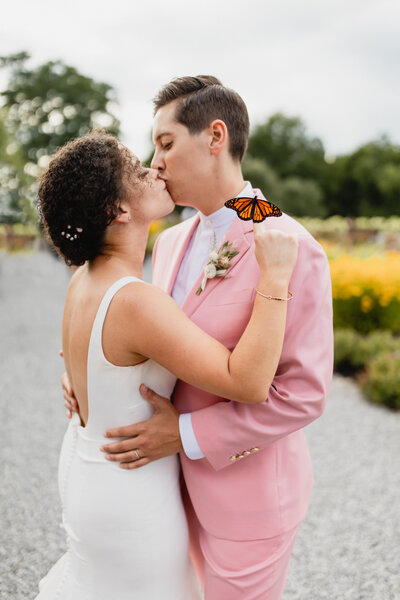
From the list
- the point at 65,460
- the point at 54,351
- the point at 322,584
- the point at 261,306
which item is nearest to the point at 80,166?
the point at 261,306

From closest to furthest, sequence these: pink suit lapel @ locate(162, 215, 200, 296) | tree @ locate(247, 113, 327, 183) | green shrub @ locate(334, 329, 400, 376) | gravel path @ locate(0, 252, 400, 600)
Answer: pink suit lapel @ locate(162, 215, 200, 296)
gravel path @ locate(0, 252, 400, 600)
green shrub @ locate(334, 329, 400, 376)
tree @ locate(247, 113, 327, 183)

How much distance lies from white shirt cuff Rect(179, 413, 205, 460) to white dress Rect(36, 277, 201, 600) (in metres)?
0.14

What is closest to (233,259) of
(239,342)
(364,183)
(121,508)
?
(239,342)

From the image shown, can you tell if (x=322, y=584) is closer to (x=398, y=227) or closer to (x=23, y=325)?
(x=23, y=325)

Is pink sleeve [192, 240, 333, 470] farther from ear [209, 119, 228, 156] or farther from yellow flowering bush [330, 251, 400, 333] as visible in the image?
yellow flowering bush [330, 251, 400, 333]

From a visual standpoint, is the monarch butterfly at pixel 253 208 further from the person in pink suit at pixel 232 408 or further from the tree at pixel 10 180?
the tree at pixel 10 180

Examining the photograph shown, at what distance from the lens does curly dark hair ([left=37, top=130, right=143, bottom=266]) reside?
179cm

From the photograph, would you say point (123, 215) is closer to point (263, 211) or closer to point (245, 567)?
point (263, 211)

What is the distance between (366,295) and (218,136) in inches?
254

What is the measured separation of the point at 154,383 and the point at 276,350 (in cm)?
51

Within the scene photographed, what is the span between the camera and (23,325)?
10.8 m

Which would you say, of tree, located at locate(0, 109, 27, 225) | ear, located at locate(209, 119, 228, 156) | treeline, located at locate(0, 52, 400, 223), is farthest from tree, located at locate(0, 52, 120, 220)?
ear, located at locate(209, 119, 228, 156)

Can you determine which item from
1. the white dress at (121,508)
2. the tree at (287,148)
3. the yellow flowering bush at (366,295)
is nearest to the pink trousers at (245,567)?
the white dress at (121,508)

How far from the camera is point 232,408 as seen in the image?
6.18 ft
